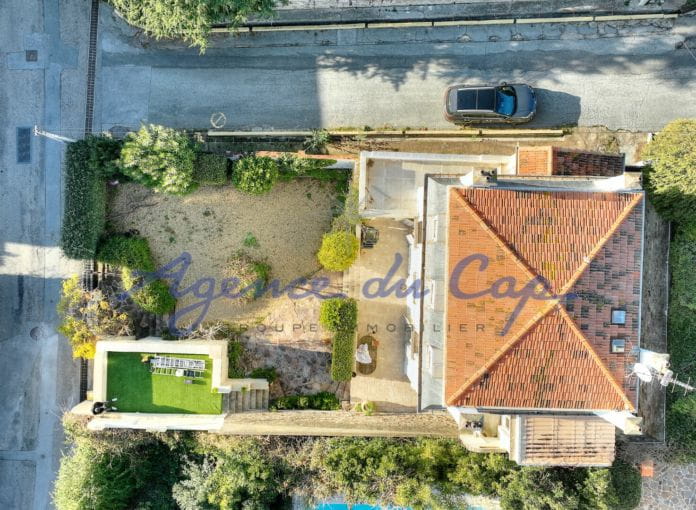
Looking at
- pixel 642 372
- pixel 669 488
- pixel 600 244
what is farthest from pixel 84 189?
pixel 669 488

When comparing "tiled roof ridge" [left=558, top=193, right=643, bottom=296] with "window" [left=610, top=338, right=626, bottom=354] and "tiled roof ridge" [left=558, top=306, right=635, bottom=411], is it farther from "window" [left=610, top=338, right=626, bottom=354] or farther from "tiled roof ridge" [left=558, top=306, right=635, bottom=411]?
"window" [left=610, top=338, right=626, bottom=354]

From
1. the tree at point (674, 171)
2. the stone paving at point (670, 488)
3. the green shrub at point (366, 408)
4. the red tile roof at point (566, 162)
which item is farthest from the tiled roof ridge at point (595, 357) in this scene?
the green shrub at point (366, 408)

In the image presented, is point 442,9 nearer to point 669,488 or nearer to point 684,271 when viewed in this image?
point 684,271

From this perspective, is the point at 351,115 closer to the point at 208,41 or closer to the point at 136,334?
the point at 208,41

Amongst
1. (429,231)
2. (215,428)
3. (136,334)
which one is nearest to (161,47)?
(136,334)

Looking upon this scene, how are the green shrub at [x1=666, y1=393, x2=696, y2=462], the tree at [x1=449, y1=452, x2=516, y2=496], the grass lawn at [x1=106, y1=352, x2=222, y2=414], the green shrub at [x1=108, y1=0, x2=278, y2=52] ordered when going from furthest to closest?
the grass lawn at [x1=106, y1=352, x2=222, y2=414], the green shrub at [x1=666, y1=393, x2=696, y2=462], the tree at [x1=449, y1=452, x2=516, y2=496], the green shrub at [x1=108, y1=0, x2=278, y2=52]

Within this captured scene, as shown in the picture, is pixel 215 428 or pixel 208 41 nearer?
pixel 215 428

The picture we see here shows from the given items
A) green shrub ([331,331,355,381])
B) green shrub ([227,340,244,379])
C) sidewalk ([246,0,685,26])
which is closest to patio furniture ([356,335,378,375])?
green shrub ([331,331,355,381])
